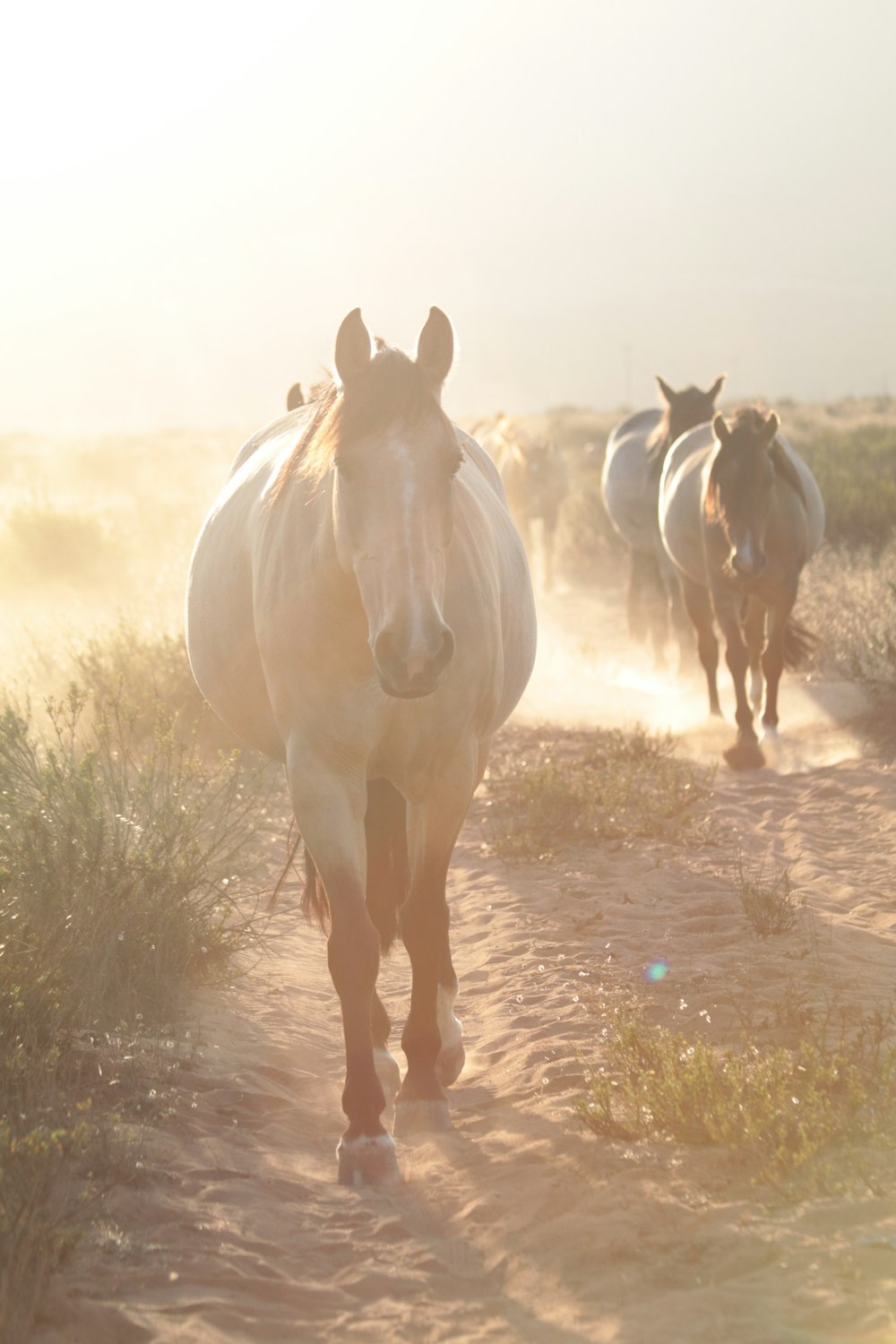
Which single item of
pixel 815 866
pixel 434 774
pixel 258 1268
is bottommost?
pixel 815 866

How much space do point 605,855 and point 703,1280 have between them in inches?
158

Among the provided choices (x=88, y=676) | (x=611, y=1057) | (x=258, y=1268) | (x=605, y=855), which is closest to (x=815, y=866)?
(x=605, y=855)

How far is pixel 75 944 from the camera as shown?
4.28 meters

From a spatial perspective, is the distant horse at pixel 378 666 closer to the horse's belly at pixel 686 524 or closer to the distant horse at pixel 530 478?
the horse's belly at pixel 686 524

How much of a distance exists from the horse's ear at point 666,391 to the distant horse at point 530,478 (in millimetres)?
4450

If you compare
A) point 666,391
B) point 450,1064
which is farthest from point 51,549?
point 450,1064

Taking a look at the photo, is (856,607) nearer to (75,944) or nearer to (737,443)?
(737,443)

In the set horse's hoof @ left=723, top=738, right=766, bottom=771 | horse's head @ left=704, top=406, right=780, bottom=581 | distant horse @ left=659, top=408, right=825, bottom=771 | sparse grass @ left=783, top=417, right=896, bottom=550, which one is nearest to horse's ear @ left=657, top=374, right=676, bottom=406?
distant horse @ left=659, top=408, right=825, bottom=771

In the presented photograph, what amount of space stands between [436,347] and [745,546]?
5.48 meters

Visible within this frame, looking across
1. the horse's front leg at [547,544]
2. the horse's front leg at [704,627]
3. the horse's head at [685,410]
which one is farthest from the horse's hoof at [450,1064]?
the horse's front leg at [547,544]

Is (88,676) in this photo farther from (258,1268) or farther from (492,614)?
(258,1268)

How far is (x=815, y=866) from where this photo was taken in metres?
6.64

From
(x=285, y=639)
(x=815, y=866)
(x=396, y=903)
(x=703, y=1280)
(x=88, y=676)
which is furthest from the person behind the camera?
(x=88, y=676)

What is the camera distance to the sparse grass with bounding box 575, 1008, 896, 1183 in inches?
132
